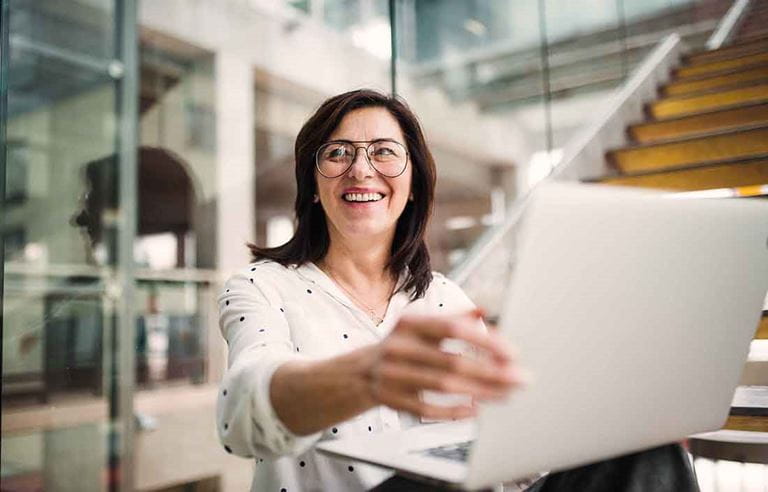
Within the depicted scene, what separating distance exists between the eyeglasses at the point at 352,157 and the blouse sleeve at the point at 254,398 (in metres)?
0.42

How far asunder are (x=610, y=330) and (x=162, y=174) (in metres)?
3.17

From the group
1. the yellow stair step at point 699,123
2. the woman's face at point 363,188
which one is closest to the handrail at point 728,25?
the yellow stair step at point 699,123

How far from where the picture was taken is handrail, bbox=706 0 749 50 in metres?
3.10

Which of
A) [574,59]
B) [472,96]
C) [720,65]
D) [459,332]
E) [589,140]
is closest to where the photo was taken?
[459,332]

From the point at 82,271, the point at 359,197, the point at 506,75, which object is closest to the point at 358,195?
the point at 359,197

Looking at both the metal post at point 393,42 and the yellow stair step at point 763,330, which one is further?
the metal post at point 393,42

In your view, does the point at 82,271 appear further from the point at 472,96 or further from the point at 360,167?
the point at 472,96

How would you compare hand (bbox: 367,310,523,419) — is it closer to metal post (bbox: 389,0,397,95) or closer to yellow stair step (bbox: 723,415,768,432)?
yellow stair step (bbox: 723,415,768,432)

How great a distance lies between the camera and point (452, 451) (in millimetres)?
800

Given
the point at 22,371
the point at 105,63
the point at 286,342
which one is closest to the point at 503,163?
the point at 105,63

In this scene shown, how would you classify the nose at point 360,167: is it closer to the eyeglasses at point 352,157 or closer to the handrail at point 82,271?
the eyeglasses at point 352,157

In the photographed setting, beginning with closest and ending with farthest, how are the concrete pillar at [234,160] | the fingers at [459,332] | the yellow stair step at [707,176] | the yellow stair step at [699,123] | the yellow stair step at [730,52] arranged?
1. the fingers at [459,332]
2. the yellow stair step at [707,176]
3. the yellow stair step at [699,123]
4. the yellow stair step at [730,52]
5. the concrete pillar at [234,160]

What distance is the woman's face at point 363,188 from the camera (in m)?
1.30

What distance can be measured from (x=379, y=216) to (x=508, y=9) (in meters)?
4.51
